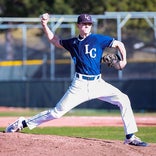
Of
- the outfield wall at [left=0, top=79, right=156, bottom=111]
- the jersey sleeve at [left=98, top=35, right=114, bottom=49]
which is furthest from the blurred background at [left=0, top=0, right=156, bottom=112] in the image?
the jersey sleeve at [left=98, top=35, right=114, bottom=49]

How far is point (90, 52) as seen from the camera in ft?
27.9

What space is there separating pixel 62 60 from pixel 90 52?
63.3 ft

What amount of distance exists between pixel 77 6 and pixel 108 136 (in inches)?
947

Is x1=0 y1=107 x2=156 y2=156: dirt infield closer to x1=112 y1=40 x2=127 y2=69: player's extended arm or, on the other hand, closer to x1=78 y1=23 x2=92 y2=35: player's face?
x1=112 y1=40 x2=127 y2=69: player's extended arm

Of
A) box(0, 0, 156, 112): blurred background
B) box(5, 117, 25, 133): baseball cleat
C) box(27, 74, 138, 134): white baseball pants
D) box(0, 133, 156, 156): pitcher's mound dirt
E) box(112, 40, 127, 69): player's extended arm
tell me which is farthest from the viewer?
box(0, 0, 156, 112): blurred background

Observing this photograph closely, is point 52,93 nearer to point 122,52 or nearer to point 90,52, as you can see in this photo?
point 90,52

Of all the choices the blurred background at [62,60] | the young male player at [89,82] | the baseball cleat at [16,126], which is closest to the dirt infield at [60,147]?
the baseball cleat at [16,126]

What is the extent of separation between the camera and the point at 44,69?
88.3ft

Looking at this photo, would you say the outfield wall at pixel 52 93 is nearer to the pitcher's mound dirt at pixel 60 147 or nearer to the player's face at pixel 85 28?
the pitcher's mound dirt at pixel 60 147

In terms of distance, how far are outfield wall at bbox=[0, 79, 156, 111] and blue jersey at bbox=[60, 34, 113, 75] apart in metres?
14.1

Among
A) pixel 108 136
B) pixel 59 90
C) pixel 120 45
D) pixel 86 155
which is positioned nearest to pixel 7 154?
pixel 86 155

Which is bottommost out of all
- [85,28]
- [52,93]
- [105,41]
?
[52,93]

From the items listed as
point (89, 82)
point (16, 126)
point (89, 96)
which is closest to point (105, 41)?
point (89, 82)

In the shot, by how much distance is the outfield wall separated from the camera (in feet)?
74.7
